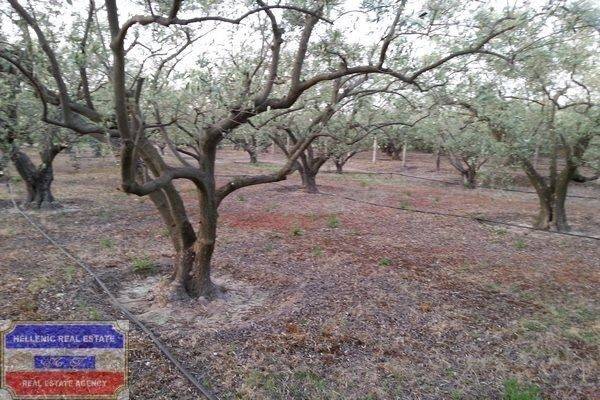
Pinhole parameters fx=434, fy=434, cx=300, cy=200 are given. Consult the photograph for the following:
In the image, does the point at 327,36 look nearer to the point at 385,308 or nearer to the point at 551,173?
the point at 385,308

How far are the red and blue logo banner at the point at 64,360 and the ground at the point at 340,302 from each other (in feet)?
0.58

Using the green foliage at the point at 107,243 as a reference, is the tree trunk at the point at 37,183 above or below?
above

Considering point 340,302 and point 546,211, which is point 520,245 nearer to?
point 546,211

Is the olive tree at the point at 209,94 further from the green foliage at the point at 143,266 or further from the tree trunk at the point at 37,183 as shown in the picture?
the tree trunk at the point at 37,183

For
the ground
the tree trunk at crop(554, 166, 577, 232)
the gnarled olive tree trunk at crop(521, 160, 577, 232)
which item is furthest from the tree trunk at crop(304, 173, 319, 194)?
the tree trunk at crop(554, 166, 577, 232)

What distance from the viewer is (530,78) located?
303 inches

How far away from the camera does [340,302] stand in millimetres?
5293

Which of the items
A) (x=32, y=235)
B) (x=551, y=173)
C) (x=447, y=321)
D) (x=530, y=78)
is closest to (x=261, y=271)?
(x=447, y=321)

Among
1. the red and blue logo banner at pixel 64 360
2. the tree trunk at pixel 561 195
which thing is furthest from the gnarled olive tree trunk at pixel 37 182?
the tree trunk at pixel 561 195

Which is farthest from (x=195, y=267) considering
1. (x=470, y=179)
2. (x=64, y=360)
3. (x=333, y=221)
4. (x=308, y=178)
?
(x=470, y=179)

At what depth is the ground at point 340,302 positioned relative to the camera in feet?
12.4

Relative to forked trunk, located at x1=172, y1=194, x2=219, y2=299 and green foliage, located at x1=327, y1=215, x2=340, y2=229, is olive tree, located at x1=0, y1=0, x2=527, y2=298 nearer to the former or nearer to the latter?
forked trunk, located at x1=172, y1=194, x2=219, y2=299

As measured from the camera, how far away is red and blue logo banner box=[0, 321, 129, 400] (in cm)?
336

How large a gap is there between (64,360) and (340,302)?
2967mm
